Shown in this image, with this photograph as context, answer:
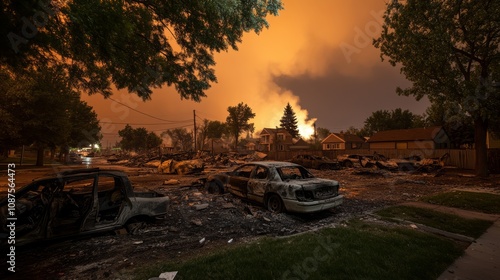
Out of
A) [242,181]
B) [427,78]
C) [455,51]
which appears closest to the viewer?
[242,181]

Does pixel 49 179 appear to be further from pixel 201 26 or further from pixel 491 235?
pixel 491 235

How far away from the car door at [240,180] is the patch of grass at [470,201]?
7182 millimetres

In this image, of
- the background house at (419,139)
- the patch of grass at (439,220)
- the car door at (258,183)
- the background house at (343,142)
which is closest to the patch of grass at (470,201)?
the patch of grass at (439,220)

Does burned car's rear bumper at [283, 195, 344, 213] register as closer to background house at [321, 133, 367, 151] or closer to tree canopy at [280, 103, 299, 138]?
background house at [321, 133, 367, 151]

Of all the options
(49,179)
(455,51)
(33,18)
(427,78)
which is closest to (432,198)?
(427,78)

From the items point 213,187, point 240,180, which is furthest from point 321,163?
point 240,180

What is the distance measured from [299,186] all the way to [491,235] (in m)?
4.51

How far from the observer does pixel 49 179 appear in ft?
14.3

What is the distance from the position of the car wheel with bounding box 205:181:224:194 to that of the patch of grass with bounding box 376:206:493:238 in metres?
5.46

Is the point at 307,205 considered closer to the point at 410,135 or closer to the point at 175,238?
the point at 175,238

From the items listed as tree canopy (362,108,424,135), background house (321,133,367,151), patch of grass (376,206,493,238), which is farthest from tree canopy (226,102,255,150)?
patch of grass (376,206,493,238)

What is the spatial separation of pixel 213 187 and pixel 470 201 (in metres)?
9.91

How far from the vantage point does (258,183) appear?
22.9 ft

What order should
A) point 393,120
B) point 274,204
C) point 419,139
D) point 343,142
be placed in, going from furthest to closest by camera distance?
1. point 393,120
2. point 343,142
3. point 419,139
4. point 274,204
